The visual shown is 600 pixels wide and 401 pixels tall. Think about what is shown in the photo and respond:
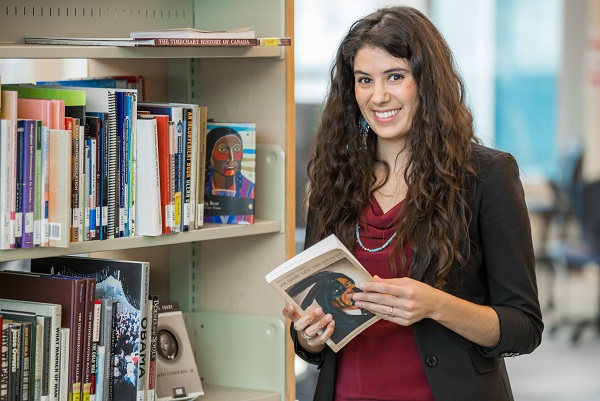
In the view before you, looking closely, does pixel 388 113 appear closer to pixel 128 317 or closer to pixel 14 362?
pixel 128 317

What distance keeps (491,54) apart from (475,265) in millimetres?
7172

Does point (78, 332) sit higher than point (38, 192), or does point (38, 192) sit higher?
point (38, 192)

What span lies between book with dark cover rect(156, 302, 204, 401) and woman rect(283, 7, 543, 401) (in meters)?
0.37

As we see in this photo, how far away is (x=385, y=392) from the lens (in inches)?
74.0

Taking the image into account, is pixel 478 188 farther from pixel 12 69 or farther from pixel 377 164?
pixel 12 69

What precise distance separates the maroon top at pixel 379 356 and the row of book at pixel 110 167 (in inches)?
13.6

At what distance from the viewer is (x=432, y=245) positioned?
6.13 ft

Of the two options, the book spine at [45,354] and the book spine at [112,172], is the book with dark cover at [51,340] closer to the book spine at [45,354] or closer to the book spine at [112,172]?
the book spine at [45,354]

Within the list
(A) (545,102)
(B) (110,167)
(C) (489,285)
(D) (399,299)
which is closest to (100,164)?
(B) (110,167)

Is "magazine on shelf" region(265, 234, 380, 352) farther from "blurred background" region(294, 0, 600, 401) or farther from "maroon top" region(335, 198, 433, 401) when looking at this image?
"blurred background" region(294, 0, 600, 401)

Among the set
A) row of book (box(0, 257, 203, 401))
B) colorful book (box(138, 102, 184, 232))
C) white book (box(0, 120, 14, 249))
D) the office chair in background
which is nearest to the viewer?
white book (box(0, 120, 14, 249))

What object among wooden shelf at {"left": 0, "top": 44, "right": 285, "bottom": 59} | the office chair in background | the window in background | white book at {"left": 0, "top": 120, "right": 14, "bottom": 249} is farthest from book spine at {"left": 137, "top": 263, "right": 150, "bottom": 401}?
the window in background

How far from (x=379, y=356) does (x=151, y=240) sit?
1.64 feet

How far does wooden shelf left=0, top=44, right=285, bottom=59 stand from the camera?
175cm
